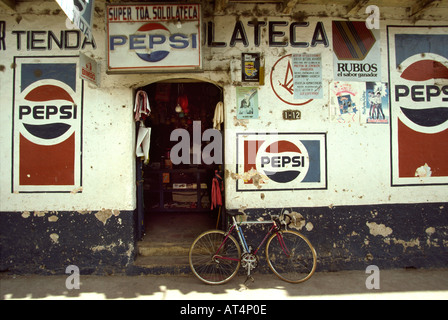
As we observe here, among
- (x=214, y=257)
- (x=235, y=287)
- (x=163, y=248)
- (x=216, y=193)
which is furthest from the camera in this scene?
(x=216, y=193)

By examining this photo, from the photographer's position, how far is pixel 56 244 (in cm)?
463

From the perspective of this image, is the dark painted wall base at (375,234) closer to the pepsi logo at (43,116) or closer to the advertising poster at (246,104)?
→ the advertising poster at (246,104)

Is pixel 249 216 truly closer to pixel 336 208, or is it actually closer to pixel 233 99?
pixel 336 208

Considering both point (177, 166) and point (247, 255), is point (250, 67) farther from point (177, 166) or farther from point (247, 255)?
point (177, 166)

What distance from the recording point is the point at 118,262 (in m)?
4.65

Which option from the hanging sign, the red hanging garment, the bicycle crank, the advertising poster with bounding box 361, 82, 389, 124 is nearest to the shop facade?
the advertising poster with bounding box 361, 82, 389, 124

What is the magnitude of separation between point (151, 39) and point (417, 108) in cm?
472

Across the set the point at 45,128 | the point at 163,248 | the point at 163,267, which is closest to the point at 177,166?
the point at 163,248

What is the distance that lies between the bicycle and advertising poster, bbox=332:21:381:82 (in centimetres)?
274

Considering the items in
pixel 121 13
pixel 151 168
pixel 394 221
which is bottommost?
pixel 394 221

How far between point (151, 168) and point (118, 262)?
9.54 feet

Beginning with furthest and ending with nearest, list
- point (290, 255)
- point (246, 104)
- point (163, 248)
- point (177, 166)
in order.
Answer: point (177, 166) < point (163, 248) < point (246, 104) < point (290, 255)

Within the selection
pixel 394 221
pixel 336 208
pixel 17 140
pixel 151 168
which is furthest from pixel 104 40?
pixel 394 221

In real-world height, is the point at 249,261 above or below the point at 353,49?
below
